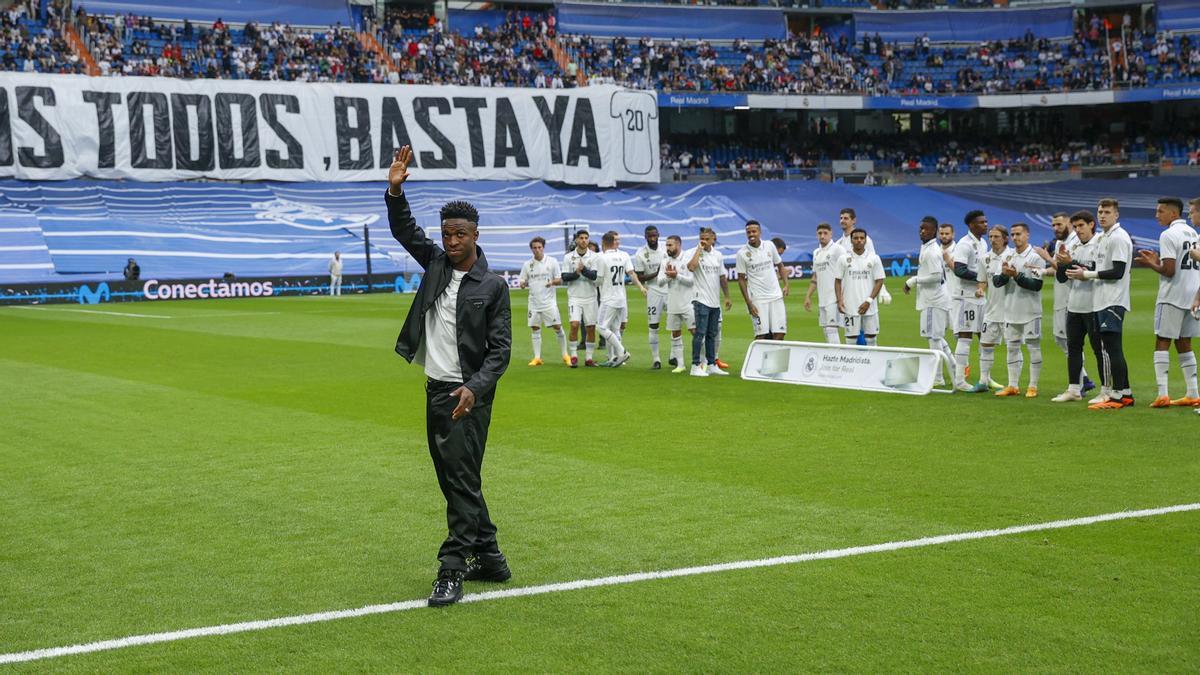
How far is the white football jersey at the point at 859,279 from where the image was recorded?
17484 millimetres

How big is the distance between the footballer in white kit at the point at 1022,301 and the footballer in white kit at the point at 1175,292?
128 cm

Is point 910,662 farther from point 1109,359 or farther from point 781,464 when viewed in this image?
point 1109,359

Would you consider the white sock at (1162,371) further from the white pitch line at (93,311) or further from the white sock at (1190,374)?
the white pitch line at (93,311)

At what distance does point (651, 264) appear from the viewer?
66.1ft

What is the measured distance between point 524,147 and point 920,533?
164ft

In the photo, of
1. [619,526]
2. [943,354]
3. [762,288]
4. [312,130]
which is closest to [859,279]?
[762,288]

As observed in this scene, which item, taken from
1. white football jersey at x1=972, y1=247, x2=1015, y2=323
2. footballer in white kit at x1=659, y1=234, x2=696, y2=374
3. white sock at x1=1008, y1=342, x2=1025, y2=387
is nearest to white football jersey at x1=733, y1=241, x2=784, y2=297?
footballer in white kit at x1=659, y1=234, x2=696, y2=374

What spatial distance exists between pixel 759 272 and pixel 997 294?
4169 millimetres

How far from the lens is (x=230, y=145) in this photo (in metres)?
51.1

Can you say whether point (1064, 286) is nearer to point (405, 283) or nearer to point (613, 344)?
point (613, 344)

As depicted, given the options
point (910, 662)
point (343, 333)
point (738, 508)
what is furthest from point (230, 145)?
point (910, 662)

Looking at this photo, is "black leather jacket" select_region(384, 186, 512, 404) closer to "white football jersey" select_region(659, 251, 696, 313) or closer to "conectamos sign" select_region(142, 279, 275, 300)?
"white football jersey" select_region(659, 251, 696, 313)

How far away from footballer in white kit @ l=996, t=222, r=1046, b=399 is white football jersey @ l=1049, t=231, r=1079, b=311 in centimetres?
22

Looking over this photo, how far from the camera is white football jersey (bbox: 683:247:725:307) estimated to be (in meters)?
18.7
